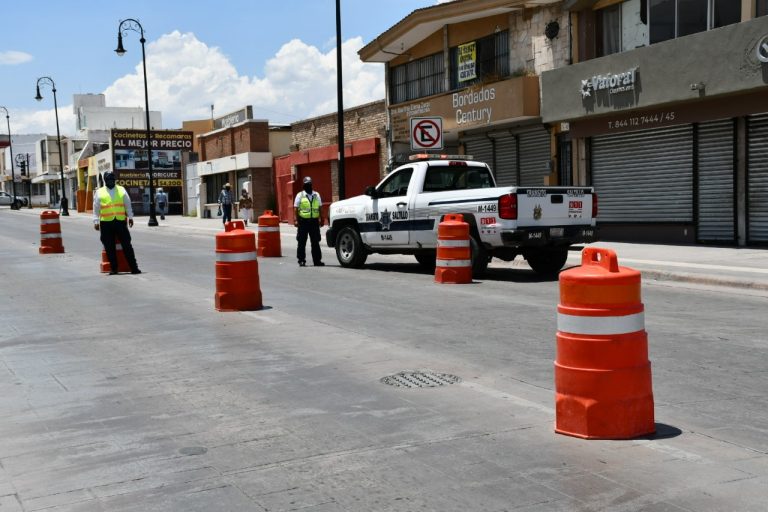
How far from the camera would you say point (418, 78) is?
31344mm

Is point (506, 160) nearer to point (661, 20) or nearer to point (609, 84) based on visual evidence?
point (609, 84)

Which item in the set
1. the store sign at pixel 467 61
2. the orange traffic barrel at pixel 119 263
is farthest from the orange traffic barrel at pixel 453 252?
the store sign at pixel 467 61

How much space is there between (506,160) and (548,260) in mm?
11886

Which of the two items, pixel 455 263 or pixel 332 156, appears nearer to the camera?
pixel 455 263

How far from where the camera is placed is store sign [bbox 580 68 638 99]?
2127cm

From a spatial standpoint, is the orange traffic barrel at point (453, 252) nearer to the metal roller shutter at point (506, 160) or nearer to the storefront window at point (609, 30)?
the storefront window at point (609, 30)

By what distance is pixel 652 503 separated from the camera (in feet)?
13.7

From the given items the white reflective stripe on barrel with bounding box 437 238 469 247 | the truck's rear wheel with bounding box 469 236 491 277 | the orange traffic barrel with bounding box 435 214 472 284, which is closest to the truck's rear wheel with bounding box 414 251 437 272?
the truck's rear wheel with bounding box 469 236 491 277

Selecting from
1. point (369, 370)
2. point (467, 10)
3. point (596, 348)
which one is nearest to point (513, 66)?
point (467, 10)

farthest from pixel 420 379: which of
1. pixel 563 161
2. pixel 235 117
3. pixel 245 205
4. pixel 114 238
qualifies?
pixel 235 117

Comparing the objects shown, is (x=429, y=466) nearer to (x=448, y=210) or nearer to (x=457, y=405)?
(x=457, y=405)

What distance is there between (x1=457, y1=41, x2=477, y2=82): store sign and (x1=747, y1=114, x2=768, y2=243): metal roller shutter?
411 inches

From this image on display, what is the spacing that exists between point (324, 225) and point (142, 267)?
19.6 m

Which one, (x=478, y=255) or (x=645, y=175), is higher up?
(x=645, y=175)
